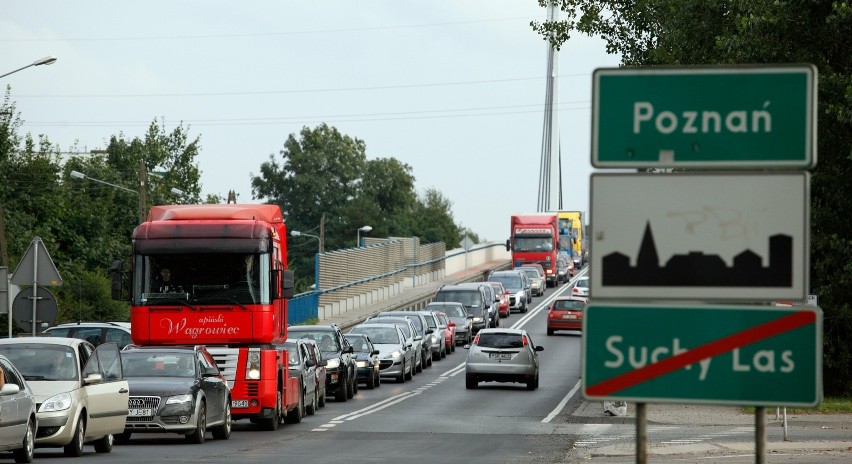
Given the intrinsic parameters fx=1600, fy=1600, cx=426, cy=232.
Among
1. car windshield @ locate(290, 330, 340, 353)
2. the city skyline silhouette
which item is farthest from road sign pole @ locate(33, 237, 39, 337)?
the city skyline silhouette

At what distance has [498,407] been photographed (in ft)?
115

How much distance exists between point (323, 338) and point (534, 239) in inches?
2009

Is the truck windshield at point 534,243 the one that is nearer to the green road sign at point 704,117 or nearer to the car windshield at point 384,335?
the car windshield at point 384,335

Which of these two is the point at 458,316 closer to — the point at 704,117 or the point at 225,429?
the point at 225,429

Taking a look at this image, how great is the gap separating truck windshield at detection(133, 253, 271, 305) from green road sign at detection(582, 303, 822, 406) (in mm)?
19385

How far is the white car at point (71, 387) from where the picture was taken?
19.6 meters

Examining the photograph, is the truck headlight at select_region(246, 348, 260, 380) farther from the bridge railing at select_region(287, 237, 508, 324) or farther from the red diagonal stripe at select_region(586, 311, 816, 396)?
the bridge railing at select_region(287, 237, 508, 324)

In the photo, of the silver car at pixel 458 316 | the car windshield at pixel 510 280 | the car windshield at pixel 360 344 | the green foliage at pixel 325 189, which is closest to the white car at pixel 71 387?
the car windshield at pixel 360 344

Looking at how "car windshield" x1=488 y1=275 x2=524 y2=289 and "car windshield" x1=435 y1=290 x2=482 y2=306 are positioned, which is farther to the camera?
"car windshield" x1=488 y1=275 x2=524 y2=289

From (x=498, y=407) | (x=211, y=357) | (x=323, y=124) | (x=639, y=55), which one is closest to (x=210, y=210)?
→ (x=211, y=357)

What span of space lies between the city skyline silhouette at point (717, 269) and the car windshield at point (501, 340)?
112ft

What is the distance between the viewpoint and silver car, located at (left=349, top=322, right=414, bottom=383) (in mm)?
43125

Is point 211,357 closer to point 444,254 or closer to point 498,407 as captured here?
point 498,407

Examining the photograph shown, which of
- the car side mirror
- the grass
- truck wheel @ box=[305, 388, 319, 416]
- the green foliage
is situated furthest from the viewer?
the green foliage
